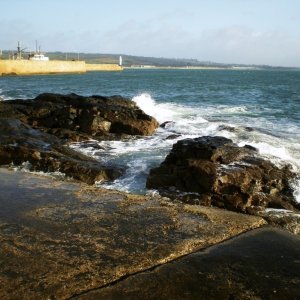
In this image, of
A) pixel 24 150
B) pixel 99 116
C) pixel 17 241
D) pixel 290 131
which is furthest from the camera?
pixel 290 131

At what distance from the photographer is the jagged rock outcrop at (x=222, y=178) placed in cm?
762

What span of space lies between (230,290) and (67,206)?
301 cm

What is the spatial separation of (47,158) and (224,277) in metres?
6.67

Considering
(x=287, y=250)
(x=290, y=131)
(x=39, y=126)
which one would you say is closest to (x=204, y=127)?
(x=290, y=131)

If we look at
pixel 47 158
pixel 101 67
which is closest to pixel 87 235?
pixel 47 158

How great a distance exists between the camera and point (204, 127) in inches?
714

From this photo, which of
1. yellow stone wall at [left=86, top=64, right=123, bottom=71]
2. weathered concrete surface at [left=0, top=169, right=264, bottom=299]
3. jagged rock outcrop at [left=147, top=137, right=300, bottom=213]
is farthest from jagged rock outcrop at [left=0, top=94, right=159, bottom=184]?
yellow stone wall at [left=86, top=64, right=123, bottom=71]

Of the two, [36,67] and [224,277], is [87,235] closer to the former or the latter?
[224,277]

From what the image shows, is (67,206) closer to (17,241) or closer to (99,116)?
(17,241)

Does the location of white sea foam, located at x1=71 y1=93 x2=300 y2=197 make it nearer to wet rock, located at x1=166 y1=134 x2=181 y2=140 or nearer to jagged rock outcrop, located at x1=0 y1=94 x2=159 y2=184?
wet rock, located at x1=166 y1=134 x2=181 y2=140

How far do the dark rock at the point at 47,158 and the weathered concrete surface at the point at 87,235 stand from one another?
214cm

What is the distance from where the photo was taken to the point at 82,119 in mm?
15375

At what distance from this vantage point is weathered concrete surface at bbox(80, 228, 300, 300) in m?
3.69

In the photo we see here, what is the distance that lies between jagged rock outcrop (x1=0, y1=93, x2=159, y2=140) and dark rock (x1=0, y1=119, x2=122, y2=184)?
9.59 ft
